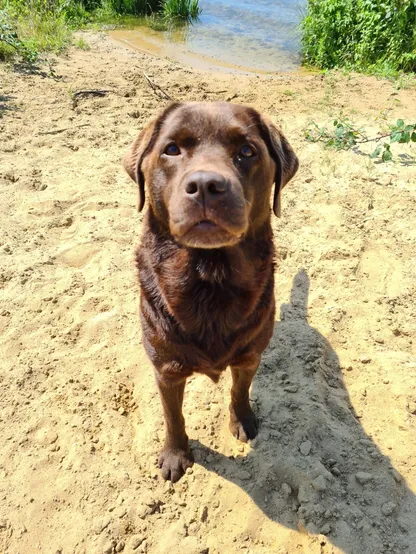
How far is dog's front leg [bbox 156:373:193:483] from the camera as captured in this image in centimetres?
240

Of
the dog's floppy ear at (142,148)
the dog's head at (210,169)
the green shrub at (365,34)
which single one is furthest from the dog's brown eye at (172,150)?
the green shrub at (365,34)

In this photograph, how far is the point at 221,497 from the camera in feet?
7.92

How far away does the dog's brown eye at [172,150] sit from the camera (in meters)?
2.14

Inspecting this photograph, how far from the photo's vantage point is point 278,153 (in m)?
2.34

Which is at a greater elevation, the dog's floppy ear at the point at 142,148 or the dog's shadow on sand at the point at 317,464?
the dog's floppy ear at the point at 142,148

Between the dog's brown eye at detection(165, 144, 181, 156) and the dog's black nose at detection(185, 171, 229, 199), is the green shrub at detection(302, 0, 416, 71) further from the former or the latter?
the dog's black nose at detection(185, 171, 229, 199)

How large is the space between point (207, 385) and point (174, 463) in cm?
59

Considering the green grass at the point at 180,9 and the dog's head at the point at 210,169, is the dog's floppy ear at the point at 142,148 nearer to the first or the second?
the dog's head at the point at 210,169

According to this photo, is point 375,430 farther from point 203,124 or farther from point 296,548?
point 203,124

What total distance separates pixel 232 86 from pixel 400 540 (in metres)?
6.50

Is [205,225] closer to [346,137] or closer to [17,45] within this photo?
[346,137]

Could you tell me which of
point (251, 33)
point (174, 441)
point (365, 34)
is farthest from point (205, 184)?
point (251, 33)

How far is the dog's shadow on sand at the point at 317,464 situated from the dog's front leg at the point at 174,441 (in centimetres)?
13

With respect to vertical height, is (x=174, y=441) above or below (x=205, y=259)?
below
